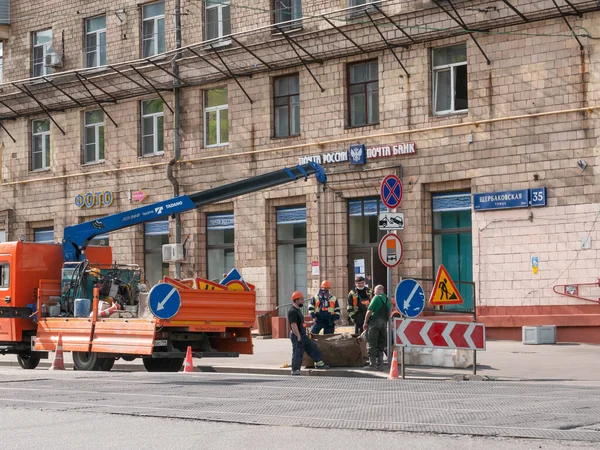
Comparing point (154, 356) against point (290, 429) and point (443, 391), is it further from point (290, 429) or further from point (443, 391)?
point (290, 429)

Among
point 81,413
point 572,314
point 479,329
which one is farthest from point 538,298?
point 81,413

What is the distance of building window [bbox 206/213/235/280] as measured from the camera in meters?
35.2

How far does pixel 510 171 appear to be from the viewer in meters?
28.7

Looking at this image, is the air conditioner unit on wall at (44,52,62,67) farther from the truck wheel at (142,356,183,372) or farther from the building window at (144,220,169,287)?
the truck wheel at (142,356,183,372)

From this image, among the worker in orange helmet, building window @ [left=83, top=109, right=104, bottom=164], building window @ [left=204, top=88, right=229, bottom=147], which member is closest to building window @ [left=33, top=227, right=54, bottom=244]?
building window @ [left=83, top=109, right=104, bottom=164]

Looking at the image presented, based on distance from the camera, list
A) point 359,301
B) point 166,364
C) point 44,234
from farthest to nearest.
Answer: point 44,234
point 359,301
point 166,364

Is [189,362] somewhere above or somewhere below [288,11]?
below

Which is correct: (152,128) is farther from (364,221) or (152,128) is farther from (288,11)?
(364,221)

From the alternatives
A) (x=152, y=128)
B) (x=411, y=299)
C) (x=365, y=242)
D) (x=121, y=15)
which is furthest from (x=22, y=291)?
(x=121, y=15)

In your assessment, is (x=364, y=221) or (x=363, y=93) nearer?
(x=363, y=93)

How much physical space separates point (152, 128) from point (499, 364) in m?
18.3

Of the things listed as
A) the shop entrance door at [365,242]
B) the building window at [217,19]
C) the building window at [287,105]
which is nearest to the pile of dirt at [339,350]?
the shop entrance door at [365,242]

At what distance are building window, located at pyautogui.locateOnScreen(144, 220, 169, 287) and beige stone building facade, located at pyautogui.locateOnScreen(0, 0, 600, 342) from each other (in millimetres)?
56

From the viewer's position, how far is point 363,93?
105ft
